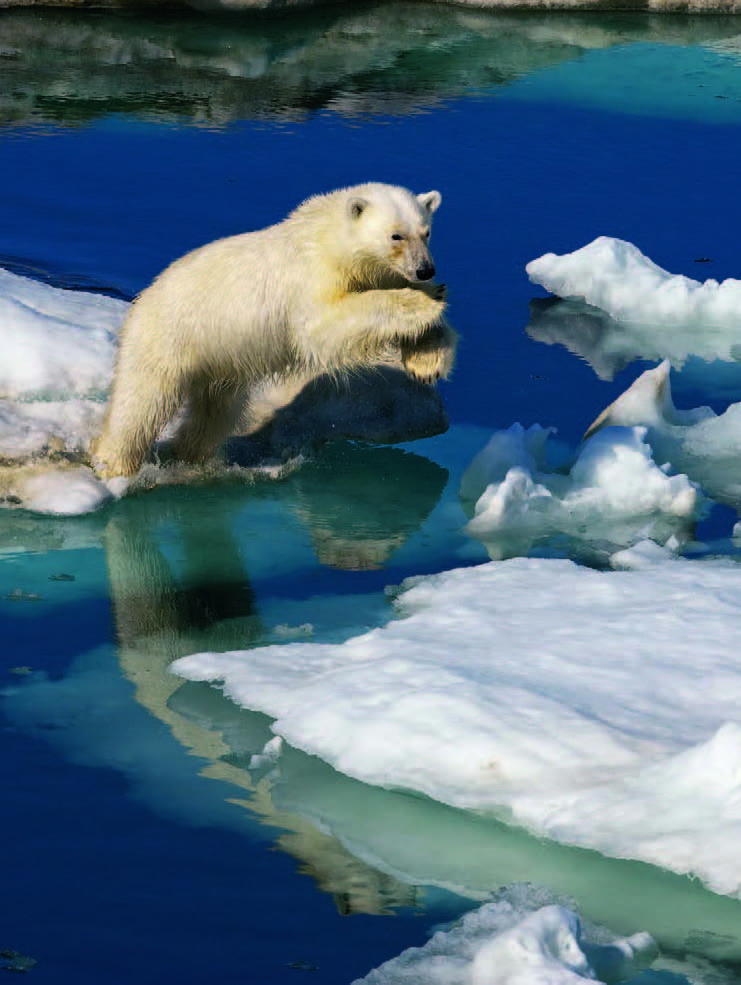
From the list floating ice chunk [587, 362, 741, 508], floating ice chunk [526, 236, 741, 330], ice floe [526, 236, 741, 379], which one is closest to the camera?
floating ice chunk [587, 362, 741, 508]

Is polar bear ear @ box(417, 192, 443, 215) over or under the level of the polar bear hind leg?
over

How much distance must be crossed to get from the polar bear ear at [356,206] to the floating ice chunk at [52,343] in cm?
143

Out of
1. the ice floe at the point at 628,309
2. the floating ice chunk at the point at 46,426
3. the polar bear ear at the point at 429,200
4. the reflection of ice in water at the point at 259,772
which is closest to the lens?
the reflection of ice in water at the point at 259,772

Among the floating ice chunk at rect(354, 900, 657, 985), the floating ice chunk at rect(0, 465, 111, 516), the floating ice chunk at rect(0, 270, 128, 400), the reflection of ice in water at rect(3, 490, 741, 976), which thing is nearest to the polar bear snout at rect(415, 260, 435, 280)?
the reflection of ice in water at rect(3, 490, 741, 976)

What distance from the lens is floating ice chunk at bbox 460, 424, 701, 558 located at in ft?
16.8

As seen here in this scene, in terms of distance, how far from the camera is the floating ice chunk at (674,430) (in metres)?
5.66

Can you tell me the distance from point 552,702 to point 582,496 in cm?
171

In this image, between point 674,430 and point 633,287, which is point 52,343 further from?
point 633,287

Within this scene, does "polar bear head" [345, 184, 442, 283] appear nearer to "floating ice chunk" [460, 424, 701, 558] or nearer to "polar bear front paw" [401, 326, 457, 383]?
"polar bear front paw" [401, 326, 457, 383]

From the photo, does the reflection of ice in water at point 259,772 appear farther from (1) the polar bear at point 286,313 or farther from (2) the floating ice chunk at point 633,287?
(2) the floating ice chunk at point 633,287

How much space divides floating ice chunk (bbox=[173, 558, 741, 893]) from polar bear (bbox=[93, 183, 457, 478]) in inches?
34.7

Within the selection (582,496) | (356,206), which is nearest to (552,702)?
(582,496)

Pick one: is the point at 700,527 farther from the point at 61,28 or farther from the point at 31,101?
the point at 61,28

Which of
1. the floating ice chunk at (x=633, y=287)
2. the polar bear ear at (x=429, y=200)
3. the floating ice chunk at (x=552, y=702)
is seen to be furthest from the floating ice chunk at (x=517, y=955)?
the floating ice chunk at (x=633, y=287)
